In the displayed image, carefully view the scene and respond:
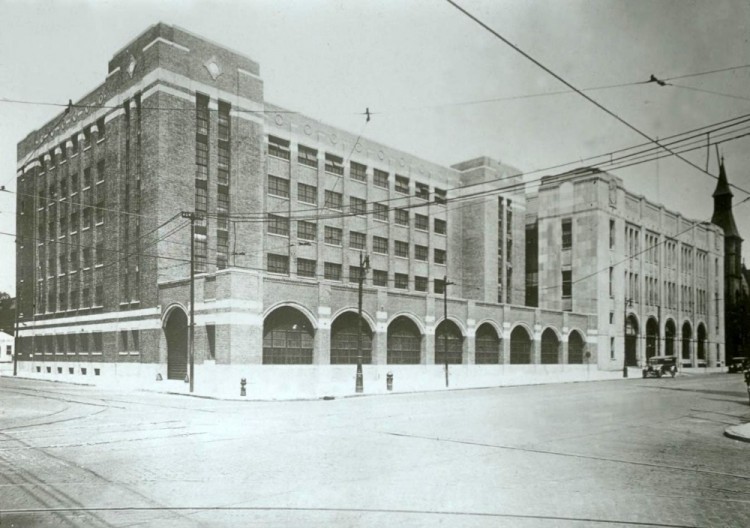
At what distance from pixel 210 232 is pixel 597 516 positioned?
3711cm

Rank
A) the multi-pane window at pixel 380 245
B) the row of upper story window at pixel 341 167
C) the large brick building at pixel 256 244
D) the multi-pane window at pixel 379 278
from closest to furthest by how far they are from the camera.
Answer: the large brick building at pixel 256 244, the row of upper story window at pixel 341 167, the multi-pane window at pixel 379 278, the multi-pane window at pixel 380 245

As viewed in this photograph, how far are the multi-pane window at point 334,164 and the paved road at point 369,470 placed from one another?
33.9 metres

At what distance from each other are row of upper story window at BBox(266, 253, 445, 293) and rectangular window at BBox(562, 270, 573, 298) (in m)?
13.3

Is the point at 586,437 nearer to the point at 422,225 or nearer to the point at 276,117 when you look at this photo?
the point at 276,117

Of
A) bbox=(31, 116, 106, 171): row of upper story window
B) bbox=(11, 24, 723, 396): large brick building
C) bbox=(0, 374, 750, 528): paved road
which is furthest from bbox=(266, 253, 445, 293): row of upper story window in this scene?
bbox=(0, 374, 750, 528): paved road

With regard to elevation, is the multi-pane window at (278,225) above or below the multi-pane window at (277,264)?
above

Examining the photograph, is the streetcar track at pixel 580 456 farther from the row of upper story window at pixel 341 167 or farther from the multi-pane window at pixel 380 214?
the multi-pane window at pixel 380 214

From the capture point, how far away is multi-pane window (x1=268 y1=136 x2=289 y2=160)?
46.9 meters

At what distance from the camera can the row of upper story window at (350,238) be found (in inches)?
1813

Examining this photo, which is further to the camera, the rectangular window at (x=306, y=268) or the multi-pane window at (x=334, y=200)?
the multi-pane window at (x=334, y=200)

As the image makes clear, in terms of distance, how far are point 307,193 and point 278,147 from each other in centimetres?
420

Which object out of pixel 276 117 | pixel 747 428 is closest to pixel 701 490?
pixel 747 428

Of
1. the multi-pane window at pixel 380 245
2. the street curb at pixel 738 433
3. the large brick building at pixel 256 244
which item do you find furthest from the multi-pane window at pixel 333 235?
the street curb at pixel 738 433

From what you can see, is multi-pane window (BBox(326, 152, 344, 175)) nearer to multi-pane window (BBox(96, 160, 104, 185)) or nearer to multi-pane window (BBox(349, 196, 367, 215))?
multi-pane window (BBox(349, 196, 367, 215))
